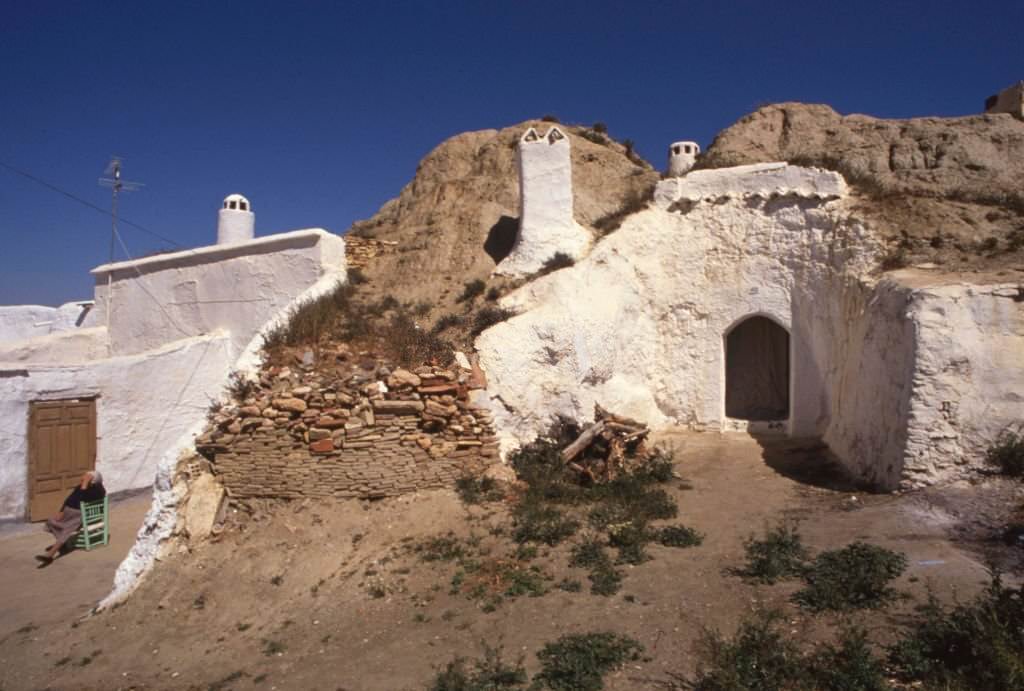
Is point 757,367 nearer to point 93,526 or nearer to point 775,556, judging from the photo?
point 775,556

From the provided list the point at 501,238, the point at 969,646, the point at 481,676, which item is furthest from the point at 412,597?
the point at 501,238

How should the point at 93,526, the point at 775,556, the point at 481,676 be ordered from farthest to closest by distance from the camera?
the point at 93,526 < the point at 775,556 < the point at 481,676

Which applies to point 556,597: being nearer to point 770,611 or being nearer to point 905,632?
point 770,611

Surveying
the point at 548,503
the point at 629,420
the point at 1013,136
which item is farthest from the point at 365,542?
the point at 1013,136

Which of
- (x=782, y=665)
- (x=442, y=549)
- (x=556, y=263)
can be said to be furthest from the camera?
(x=556, y=263)

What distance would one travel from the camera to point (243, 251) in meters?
12.6

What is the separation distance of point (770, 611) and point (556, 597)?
181 cm

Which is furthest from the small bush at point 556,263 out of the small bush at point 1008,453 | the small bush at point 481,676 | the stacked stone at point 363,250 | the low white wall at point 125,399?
the small bush at point 481,676

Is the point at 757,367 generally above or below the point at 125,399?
above

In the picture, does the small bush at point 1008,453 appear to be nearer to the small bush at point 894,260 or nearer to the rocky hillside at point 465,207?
the small bush at point 894,260

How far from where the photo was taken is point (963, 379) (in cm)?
754

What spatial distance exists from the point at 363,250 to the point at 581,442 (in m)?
6.35

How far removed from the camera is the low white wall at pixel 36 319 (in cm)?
1802

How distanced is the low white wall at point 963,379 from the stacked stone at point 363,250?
9.23 m
